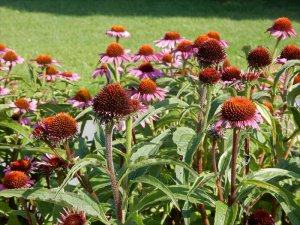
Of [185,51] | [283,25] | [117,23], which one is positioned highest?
[283,25]

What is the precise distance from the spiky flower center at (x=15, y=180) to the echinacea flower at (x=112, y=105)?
0.43 m

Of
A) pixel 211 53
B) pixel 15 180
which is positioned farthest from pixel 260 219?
pixel 15 180

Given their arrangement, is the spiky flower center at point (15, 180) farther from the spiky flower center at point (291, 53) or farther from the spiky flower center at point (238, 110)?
the spiky flower center at point (291, 53)

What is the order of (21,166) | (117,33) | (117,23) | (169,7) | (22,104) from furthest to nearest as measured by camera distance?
(169,7) → (117,23) → (117,33) → (22,104) → (21,166)

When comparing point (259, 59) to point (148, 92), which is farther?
point (148, 92)

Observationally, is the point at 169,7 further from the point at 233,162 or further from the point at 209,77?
the point at 233,162

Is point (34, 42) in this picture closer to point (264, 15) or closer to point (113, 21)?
point (113, 21)

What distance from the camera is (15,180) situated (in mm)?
1524

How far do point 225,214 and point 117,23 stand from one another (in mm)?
7685

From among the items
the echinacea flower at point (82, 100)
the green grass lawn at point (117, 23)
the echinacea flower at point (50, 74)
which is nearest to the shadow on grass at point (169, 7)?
the green grass lawn at point (117, 23)

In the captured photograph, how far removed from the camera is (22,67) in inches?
248

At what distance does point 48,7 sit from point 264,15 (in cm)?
418

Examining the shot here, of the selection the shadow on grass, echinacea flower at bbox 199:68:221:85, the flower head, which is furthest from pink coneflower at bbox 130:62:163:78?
the shadow on grass

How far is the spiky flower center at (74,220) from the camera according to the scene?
1213 mm
